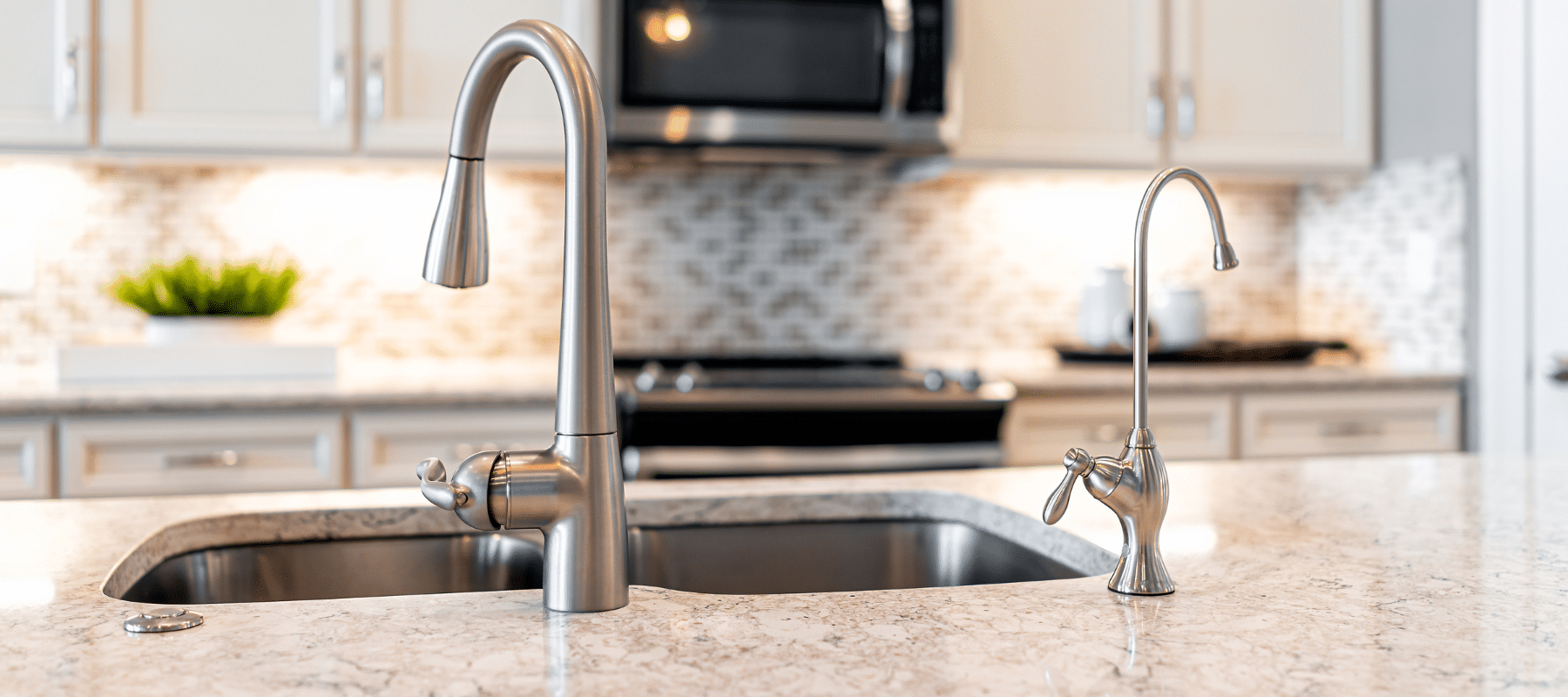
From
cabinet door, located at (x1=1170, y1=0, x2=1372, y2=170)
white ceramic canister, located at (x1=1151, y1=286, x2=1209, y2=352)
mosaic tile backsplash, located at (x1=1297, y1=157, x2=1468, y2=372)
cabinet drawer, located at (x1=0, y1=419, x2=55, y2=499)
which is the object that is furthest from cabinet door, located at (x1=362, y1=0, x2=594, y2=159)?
mosaic tile backsplash, located at (x1=1297, y1=157, x2=1468, y2=372)

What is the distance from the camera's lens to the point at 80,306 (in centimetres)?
281

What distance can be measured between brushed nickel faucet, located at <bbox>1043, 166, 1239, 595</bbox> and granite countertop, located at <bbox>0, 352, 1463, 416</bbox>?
172cm

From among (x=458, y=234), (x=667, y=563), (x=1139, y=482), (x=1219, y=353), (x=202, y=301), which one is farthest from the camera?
(x=1219, y=353)

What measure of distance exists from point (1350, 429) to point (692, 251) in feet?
5.69

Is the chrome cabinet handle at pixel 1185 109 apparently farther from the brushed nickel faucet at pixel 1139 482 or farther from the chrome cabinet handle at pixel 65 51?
the chrome cabinet handle at pixel 65 51

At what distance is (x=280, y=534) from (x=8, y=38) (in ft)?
6.21

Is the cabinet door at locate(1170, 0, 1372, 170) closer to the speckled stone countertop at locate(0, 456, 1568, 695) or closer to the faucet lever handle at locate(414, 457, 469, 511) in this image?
the speckled stone countertop at locate(0, 456, 1568, 695)

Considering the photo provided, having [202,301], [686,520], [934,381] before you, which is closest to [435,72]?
[202,301]

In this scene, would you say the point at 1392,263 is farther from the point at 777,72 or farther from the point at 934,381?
the point at 777,72

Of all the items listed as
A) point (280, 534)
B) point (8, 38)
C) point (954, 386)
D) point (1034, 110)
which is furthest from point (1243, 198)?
point (8, 38)

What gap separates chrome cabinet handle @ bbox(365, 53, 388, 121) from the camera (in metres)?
2.57

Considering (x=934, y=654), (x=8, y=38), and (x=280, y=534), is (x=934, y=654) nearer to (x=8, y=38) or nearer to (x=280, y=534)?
(x=280, y=534)

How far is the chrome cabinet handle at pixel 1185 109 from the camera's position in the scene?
2916 millimetres

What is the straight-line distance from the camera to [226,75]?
253 cm
